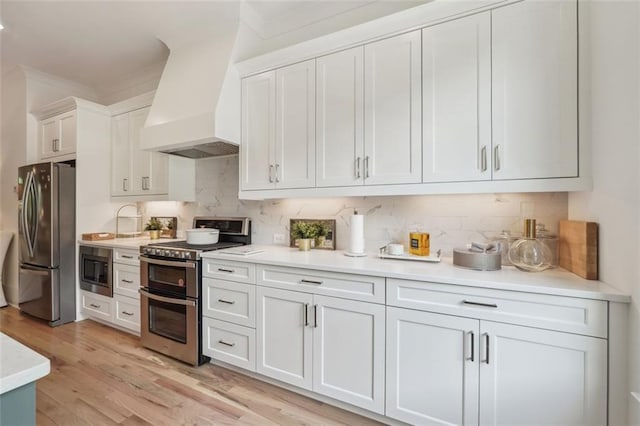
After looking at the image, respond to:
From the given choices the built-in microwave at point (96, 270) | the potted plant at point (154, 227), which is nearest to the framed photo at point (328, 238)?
the potted plant at point (154, 227)

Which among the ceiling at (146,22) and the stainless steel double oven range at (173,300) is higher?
the ceiling at (146,22)

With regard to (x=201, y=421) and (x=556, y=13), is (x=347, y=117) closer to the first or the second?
(x=556, y=13)

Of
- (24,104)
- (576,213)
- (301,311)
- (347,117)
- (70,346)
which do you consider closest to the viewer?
(576,213)

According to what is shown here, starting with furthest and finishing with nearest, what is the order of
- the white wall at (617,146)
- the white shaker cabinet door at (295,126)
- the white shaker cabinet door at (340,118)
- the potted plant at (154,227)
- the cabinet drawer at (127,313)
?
the potted plant at (154,227), the cabinet drawer at (127,313), the white shaker cabinet door at (295,126), the white shaker cabinet door at (340,118), the white wall at (617,146)

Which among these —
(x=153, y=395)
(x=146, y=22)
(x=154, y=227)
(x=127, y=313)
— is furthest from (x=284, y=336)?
(x=146, y=22)

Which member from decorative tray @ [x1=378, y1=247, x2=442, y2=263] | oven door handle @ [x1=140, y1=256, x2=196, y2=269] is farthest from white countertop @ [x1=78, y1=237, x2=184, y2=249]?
decorative tray @ [x1=378, y1=247, x2=442, y2=263]

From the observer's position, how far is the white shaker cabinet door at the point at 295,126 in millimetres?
2250

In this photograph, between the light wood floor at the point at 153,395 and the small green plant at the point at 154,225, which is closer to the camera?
the light wood floor at the point at 153,395

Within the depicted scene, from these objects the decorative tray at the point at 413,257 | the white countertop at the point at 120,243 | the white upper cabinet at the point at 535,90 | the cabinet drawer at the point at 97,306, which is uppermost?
the white upper cabinet at the point at 535,90

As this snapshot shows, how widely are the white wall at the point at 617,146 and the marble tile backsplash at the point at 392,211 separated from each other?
0.41 m

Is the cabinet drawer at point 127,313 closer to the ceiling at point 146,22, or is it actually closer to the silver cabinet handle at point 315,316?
the silver cabinet handle at point 315,316

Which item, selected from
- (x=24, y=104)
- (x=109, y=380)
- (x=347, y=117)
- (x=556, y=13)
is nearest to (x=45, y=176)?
(x=24, y=104)

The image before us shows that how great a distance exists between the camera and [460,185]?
69.3 inches

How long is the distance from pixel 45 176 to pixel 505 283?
14.2 ft
